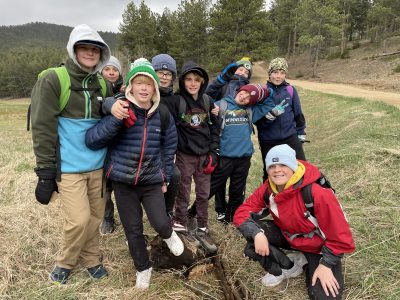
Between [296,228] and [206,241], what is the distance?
1.18 metres

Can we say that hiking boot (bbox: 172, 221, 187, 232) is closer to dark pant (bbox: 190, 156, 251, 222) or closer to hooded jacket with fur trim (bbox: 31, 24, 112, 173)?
dark pant (bbox: 190, 156, 251, 222)

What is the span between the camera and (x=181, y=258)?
3.36 metres

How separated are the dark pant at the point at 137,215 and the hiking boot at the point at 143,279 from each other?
0.04 meters

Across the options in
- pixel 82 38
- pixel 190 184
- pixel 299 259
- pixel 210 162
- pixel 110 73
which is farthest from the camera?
pixel 110 73

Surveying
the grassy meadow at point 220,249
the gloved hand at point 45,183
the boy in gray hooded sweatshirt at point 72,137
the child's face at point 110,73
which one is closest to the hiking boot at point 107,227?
the grassy meadow at point 220,249

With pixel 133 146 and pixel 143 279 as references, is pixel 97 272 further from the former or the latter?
pixel 133 146

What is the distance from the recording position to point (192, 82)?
3605 mm

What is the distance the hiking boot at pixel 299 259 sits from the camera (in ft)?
11.1

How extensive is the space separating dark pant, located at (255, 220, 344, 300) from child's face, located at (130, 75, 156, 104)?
1.81 m

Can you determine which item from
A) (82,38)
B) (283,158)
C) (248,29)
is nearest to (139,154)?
(82,38)

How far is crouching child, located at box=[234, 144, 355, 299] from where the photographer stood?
9.30ft

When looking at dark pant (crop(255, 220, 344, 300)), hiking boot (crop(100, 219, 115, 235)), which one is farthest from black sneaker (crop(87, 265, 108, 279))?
dark pant (crop(255, 220, 344, 300))

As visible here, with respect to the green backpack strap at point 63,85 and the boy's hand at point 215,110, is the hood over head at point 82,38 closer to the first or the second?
the green backpack strap at point 63,85

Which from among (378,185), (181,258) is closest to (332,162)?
(378,185)
